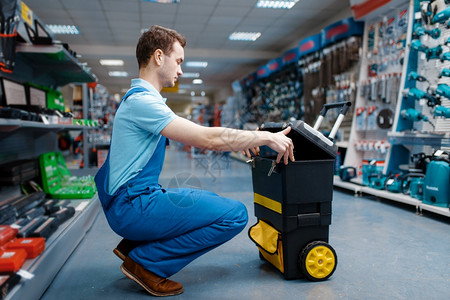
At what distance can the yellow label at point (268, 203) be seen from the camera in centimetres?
200

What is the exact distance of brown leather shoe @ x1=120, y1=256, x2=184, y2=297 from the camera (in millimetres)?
1833

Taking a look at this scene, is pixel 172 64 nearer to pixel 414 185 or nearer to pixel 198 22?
pixel 414 185

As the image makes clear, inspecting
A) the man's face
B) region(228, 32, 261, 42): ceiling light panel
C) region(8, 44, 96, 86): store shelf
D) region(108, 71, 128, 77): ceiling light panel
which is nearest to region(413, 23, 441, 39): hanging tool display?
the man's face

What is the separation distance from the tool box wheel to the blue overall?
42cm

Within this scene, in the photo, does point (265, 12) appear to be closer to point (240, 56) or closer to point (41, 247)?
point (240, 56)


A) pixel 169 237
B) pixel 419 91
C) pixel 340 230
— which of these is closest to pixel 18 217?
pixel 169 237

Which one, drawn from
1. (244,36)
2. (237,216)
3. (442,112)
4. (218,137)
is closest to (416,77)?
(442,112)

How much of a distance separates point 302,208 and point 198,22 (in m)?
7.35

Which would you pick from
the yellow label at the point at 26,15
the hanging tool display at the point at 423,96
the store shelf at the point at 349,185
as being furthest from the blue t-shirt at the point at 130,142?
the store shelf at the point at 349,185

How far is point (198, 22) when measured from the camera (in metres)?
8.38

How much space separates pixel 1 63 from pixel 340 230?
304 cm

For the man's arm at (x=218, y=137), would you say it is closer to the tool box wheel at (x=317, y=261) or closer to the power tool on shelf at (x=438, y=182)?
the tool box wheel at (x=317, y=261)

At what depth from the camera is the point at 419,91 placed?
410 centimetres

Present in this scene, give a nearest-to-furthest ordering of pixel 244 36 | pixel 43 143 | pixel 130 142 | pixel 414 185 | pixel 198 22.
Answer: pixel 130 142
pixel 414 185
pixel 43 143
pixel 198 22
pixel 244 36
